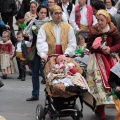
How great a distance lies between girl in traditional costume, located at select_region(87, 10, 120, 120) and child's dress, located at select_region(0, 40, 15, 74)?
468 cm

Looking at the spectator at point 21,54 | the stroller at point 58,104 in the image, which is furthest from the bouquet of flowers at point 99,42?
the spectator at point 21,54

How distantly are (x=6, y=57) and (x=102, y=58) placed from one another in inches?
193

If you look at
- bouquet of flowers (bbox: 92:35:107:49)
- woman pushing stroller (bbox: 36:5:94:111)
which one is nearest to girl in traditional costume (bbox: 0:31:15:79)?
woman pushing stroller (bbox: 36:5:94:111)

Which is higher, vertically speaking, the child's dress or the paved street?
the child's dress

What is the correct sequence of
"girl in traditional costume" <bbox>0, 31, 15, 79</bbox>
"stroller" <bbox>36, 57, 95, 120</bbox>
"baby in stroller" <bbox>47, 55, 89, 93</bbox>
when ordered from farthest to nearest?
1. "girl in traditional costume" <bbox>0, 31, 15, 79</bbox>
2. "stroller" <bbox>36, 57, 95, 120</bbox>
3. "baby in stroller" <bbox>47, 55, 89, 93</bbox>

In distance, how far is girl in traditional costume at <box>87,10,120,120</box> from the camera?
400 inches

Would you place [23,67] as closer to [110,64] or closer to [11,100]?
[11,100]

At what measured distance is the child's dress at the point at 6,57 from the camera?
14812 mm

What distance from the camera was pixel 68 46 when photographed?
10.6 meters

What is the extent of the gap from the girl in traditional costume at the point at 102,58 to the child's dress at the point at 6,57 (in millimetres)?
4678

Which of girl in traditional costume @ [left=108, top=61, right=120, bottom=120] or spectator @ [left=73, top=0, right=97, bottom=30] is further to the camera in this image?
spectator @ [left=73, top=0, right=97, bottom=30]

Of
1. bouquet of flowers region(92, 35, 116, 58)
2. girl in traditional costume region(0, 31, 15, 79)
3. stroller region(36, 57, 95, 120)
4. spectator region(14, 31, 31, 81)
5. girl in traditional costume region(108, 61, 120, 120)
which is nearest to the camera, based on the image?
girl in traditional costume region(108, 61, 120, 120)

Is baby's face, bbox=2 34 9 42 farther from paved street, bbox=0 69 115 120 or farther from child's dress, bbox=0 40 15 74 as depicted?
paved street, bbox=0 69 115 120

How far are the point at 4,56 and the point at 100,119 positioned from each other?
489 centimetres
